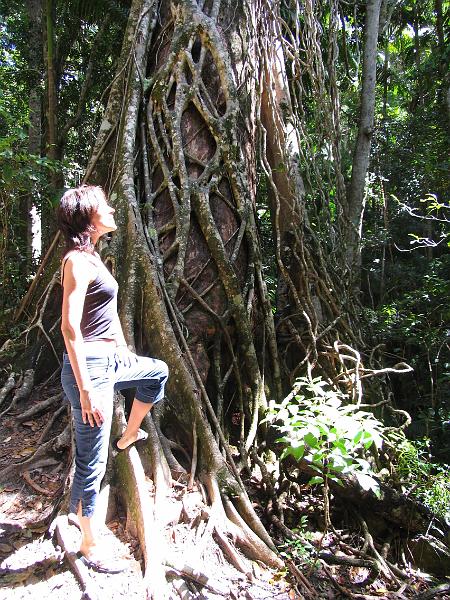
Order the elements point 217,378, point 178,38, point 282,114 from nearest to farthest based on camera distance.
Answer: point 217,378
point 178,38
point 282,114

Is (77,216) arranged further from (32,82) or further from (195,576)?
(32,82)

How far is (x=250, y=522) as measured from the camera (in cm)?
252

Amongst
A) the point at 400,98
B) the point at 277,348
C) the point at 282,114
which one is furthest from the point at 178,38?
the point at 400,98

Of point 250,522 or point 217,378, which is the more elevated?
point 217,378

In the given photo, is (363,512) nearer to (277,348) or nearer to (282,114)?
(277,348)

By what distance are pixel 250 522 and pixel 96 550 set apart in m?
0.85

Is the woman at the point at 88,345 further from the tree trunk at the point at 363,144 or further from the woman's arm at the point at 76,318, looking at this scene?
the tree trunk at the point at 363,144

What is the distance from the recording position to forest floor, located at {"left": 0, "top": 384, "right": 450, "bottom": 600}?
1965 millimetres

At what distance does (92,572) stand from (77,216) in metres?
1.50

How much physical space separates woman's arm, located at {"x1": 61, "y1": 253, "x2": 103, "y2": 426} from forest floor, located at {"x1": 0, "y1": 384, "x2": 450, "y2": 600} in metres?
0.77

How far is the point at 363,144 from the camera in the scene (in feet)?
17.1

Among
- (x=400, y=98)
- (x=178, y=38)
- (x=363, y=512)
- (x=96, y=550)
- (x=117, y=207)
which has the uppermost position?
(x=400, y=98)

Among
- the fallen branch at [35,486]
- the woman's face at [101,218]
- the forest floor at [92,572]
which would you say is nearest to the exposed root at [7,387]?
the forest floor at [92,572]

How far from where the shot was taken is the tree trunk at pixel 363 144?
5203 mm
